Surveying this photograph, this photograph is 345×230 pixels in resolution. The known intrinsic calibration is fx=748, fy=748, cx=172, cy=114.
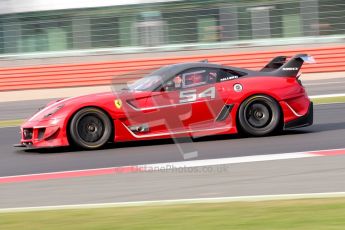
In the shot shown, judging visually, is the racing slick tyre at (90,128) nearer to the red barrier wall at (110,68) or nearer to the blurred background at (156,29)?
the red barrier wall at (110,68)

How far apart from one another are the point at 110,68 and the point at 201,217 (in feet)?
57.3

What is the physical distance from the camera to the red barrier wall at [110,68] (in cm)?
2222

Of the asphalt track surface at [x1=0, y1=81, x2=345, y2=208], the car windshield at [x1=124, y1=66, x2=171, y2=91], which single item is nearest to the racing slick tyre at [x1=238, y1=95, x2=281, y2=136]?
the asphalt track surface at [x1=0, y1=81, x2=345, y2=208]

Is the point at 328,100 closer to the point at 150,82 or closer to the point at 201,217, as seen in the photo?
the point at 150,82

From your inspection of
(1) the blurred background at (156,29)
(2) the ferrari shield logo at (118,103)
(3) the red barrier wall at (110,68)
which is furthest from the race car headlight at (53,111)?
(1) the blurred background at (156,29)

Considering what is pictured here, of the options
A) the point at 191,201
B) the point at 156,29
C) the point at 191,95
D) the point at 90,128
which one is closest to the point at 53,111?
the point at 90,128

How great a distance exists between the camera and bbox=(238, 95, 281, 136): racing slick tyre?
1065cm

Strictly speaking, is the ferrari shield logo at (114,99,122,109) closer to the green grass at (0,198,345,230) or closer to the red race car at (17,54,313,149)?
the red race car at (17,54,313,149)

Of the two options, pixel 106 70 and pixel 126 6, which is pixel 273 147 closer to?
pixel 106 70

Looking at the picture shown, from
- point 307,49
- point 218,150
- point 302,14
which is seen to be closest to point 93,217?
point 218,150

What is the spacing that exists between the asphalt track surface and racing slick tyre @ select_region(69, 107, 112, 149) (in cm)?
16

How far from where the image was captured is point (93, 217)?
5.96 metres

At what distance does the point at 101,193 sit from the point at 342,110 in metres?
7.68

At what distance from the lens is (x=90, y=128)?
407 inches
